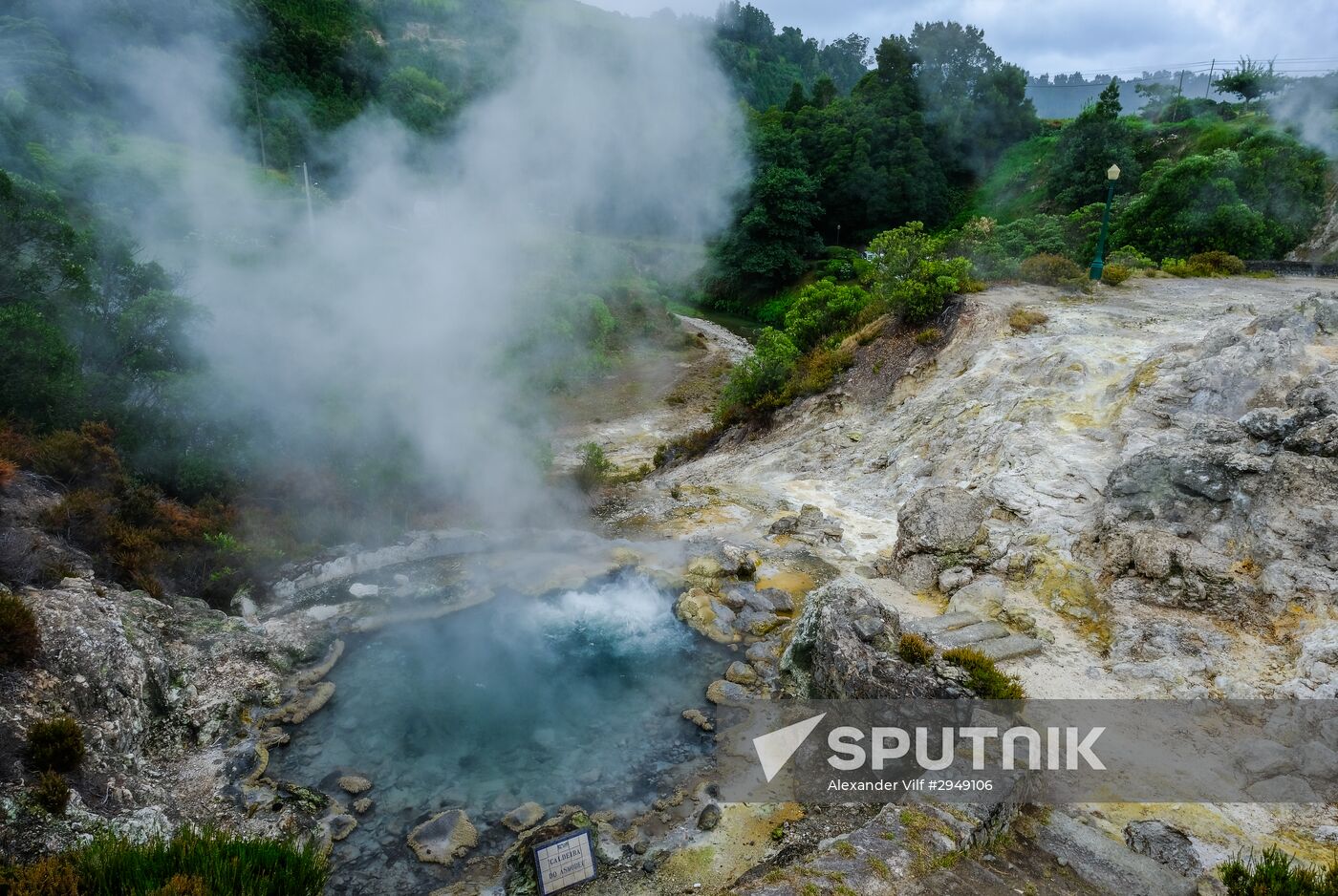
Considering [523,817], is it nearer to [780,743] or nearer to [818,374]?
[780,743]

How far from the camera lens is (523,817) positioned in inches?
241

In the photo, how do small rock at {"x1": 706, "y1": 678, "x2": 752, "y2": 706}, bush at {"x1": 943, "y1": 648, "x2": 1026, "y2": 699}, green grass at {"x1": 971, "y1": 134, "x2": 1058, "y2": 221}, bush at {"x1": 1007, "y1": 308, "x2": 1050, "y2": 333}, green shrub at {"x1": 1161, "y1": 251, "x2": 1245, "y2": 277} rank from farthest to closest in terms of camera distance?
green grass at {"x1": 971, "y1": 134, "x2": 1058, "y2": 221}
green shrub at {"x1": 1161, "y1": 251, "x2": 1245, "y2": 277}
bush at {"x1": 1007, "y1": 308, "x2": 1050, "y2": 333}
small rock at {"x1": 706, "y1": 678, "x2": 752, "y2": 706}
bush at {"x1": 943, "y1": 648, "x2": 1026, "y2": 699}

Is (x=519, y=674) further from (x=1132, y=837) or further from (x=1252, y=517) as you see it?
(x=1252, y=517)

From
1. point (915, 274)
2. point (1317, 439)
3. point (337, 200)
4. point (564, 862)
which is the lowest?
point (564, 862)

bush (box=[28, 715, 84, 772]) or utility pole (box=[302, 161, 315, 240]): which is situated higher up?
utility pole (box=[302, 161, 315, 240])

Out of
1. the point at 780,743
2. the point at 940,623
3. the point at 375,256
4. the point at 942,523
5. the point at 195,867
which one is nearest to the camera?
the point at 195,867

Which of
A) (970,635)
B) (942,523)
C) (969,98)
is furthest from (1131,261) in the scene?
(969,98)

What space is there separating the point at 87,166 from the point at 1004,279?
18.4 metres

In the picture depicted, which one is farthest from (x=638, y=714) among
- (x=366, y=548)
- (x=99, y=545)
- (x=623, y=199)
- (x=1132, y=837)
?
(x=623, y=199)

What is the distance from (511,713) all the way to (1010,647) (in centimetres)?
529

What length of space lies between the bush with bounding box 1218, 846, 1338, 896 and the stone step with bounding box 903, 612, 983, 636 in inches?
137

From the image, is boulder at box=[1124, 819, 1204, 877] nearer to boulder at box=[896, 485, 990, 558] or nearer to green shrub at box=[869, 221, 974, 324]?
boulder at box=[896, 485, 990, 558]

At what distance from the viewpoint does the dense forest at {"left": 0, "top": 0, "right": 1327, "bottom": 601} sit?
A: 9.43 m

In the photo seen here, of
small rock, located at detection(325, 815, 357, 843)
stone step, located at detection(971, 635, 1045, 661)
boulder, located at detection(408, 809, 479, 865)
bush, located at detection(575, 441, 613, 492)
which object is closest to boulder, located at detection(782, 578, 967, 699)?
stone step, located at detection(971, 635, 1045, 661)
